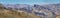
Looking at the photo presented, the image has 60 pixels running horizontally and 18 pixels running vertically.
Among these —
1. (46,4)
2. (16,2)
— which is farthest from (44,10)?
(16,2)

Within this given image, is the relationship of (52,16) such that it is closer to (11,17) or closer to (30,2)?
(30,2)

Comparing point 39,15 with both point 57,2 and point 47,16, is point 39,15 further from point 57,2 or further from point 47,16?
point 57,2

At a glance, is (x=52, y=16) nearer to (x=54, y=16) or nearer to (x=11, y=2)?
(x=54, y=16)

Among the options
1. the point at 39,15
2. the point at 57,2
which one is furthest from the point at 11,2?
the point at 57,2

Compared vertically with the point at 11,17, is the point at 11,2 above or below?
above

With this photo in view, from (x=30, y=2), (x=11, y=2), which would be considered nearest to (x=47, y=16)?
(x=30, y=2)

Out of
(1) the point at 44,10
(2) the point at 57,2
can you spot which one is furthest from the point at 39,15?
(2) the point at 57,2
